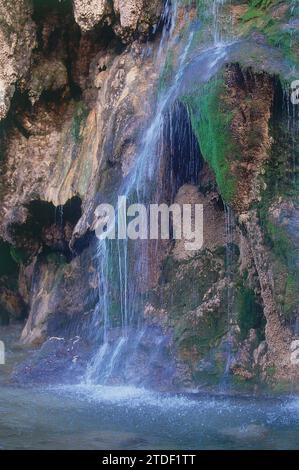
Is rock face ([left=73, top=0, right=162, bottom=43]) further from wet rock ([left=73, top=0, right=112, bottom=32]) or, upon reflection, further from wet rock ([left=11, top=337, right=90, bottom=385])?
wet rock ([left=11, top=337, right=90, bottom=385])

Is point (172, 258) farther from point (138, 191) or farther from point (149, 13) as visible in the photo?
point (149, 13)

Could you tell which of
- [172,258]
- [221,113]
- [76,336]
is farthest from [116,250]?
[221,113]

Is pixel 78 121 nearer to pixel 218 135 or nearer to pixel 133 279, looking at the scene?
pixel 133 279

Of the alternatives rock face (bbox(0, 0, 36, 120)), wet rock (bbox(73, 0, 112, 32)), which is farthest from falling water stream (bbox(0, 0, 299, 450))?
rock face (bbox(0, 0, 36, 120))

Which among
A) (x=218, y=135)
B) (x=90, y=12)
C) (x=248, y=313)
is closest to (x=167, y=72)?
(x=90, y=12)

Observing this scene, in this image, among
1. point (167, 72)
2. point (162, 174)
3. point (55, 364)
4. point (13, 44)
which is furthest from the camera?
point (13, 44)

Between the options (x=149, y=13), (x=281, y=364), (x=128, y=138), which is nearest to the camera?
(x=281, y=364)
